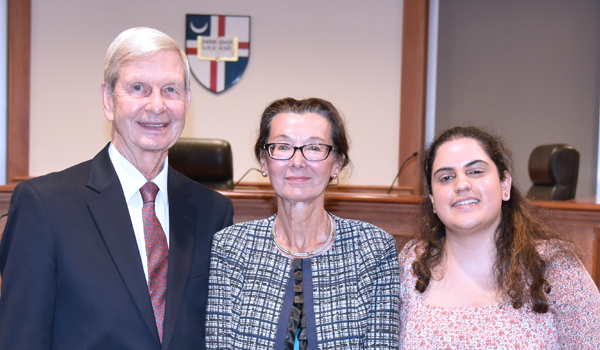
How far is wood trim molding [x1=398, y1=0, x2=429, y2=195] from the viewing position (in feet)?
16.5

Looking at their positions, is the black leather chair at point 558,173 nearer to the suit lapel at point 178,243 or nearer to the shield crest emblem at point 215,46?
the shield crest emblem at point 215,46

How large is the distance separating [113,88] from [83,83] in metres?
3.91

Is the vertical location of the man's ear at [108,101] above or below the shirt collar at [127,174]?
above

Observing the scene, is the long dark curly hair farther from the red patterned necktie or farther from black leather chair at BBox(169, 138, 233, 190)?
black leather chair at BBox(169, 138, 233, 190)

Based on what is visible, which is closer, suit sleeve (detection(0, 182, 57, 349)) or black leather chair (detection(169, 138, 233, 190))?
suit sleeve (detection(0, 182, 57, 349))

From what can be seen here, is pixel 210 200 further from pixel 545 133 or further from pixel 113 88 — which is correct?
pixel 545 133

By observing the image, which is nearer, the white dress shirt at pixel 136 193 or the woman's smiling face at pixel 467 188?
the white dress shirt at pixel 136 193

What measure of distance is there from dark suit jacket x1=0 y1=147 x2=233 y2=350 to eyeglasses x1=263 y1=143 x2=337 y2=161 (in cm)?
44

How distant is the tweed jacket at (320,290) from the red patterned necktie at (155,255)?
196 mm

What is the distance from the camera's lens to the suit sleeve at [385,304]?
65.9 inches

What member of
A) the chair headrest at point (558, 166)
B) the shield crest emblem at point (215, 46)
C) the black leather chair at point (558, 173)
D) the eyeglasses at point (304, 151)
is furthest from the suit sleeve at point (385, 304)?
the shield crest emblem at point (215, 46)

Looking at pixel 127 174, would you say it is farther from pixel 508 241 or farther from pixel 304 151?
pixel 508 241

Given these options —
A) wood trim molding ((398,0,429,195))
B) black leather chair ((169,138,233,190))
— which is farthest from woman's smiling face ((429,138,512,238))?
wood trim molding ((398,0,429,195))

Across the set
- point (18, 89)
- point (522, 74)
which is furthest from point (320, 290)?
point (522, 74)
